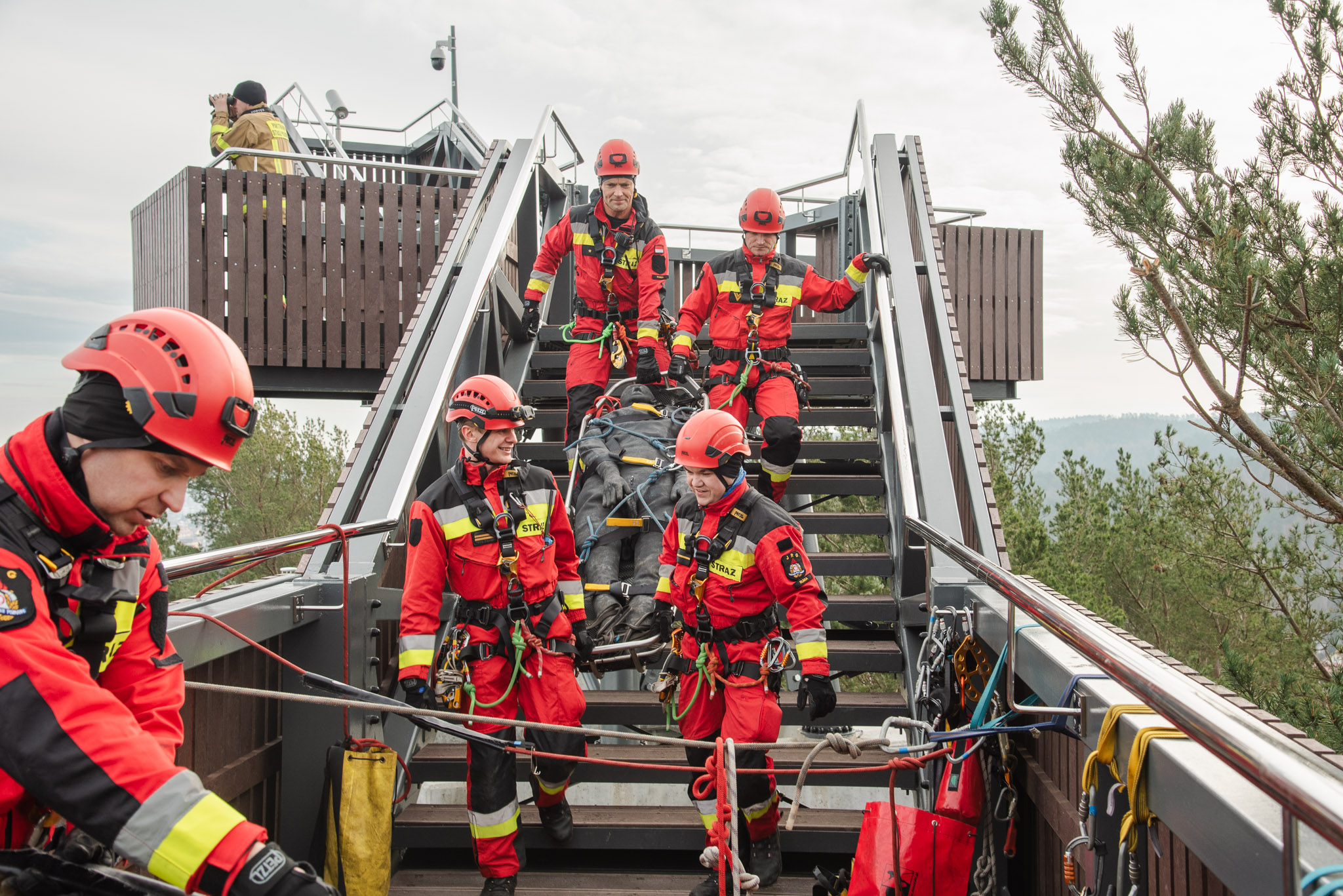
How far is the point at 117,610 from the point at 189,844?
594 mm

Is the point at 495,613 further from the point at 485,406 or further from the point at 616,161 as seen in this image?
the point at 616,161

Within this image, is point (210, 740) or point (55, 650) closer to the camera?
point (55, 650)

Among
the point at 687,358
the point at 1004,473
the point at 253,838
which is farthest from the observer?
the point at 1004,473

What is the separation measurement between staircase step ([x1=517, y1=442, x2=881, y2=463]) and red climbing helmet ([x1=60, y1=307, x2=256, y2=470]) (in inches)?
183

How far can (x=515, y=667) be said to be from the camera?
4.11 m

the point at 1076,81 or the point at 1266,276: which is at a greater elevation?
the point at 1076,81

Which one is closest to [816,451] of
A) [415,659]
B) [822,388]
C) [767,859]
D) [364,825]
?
[822,388]

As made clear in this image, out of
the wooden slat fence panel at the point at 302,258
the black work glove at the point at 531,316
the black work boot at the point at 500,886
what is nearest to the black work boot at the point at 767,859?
the black work boot at the point at 500,886

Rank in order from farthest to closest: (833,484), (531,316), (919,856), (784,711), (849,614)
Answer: (531,316) < (833,484) < (849,614) < (784,711) < (919,856)

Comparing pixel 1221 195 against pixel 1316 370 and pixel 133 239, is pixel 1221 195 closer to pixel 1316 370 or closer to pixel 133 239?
pixel 1316 370

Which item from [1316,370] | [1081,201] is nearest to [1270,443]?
[1316,370]

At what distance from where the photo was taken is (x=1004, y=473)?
20422 millimetres

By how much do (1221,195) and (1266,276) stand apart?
2.57 feet

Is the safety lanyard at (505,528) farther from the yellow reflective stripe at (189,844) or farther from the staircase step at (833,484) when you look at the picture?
the yellow reflective stripe at (189,844)
